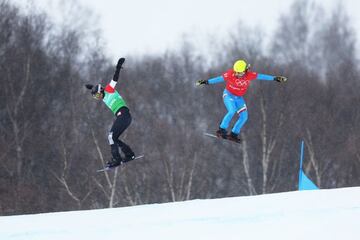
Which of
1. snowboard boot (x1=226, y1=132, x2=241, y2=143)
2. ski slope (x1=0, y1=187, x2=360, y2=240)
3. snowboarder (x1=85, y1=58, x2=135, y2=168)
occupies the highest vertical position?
snowboarder (x1=85, y1=58, x2=135, y2=168)

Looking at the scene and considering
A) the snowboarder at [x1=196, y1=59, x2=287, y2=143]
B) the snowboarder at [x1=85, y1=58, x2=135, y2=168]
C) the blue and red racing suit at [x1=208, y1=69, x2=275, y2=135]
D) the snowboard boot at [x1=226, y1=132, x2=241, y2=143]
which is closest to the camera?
the snowboarder at [x1=85, y1=58, x2=135, y2=168]

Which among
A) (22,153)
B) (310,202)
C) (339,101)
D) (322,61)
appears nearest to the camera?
(310,202)

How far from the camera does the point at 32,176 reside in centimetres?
3362

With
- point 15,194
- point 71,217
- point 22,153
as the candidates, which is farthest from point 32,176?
point 71,217

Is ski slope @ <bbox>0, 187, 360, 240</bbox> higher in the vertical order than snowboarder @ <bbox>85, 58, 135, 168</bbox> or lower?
lower

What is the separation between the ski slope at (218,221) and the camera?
8.70 metres

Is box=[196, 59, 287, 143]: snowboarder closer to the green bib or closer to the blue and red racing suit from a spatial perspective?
the blue and red racing suit

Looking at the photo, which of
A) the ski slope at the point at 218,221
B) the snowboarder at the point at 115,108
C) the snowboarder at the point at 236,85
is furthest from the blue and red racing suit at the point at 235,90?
the ski slope at the point at 218,221

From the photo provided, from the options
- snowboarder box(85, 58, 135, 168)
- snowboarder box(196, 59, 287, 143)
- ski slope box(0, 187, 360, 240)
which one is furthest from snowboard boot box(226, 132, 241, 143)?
ski slope box(0, 187, 360, 240)

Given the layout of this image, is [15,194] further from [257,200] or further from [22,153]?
[257,200]

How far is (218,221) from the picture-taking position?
9555 mm

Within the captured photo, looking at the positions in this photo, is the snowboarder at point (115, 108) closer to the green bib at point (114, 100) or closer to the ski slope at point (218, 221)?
the green bib at point (114, 100)

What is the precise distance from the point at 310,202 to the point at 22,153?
2465 cm

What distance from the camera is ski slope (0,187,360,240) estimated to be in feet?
28.6
